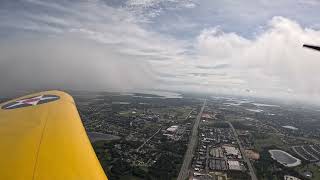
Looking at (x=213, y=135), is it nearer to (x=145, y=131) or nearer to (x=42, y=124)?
(x=145, y=131)

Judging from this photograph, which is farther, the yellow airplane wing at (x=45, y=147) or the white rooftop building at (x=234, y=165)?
the white rooftop building at (x=234, y=165)

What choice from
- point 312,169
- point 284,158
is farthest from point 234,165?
point 284,158

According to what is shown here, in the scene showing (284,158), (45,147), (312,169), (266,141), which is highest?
(45,147)

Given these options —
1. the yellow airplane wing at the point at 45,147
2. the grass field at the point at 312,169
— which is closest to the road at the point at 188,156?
the grass field at the point at 312,169

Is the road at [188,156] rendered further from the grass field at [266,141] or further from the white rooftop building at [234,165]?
the grass field at [266,141]

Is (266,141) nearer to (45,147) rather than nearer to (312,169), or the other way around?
(312,169)

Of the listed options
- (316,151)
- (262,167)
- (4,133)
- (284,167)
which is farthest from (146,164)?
(316,151)

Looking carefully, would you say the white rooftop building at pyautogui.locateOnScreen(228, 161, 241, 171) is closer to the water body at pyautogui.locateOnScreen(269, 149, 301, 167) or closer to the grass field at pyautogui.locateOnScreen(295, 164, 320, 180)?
the water body at pyautogui.locateOnScreen(269, 149, 301, 167)
